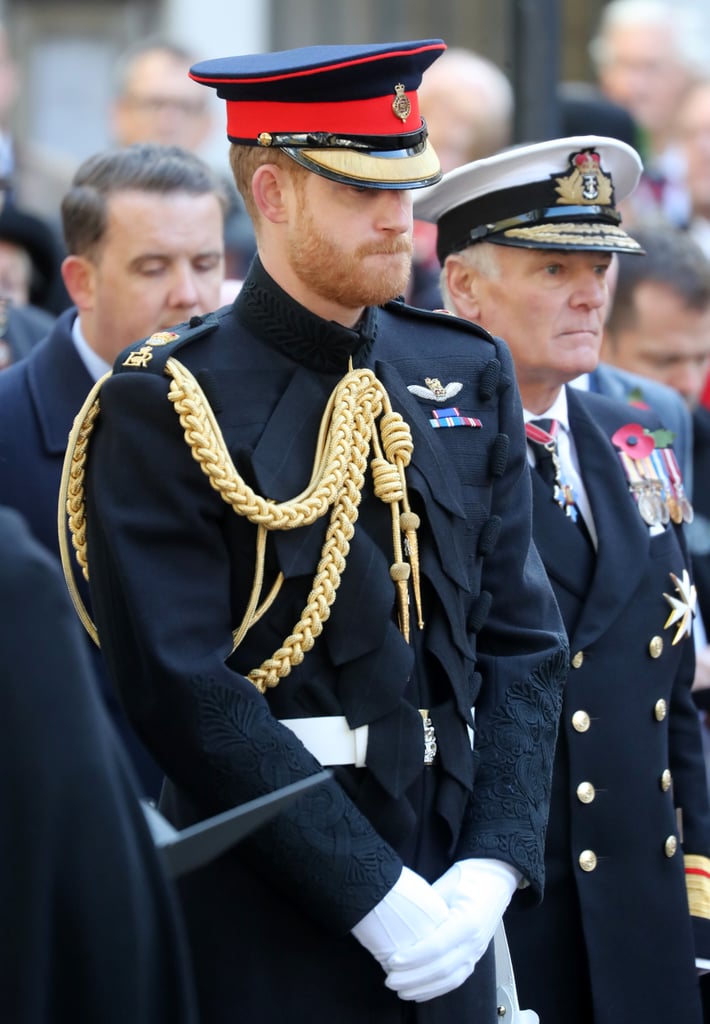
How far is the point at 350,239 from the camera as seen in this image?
2.67 m

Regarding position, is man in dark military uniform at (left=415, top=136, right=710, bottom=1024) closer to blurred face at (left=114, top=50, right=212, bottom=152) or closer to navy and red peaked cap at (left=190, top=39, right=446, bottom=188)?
navy and red peaked cap at (left=190, top=39, right=446, bottom=188)

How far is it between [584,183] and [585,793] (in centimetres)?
122

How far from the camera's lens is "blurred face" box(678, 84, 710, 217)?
818cm

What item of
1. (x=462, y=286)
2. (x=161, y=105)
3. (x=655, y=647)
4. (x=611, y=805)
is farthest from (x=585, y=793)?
(x=161, y=105)

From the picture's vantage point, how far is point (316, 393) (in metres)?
2.74

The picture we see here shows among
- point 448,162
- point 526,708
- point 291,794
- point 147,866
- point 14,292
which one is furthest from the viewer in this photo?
point 448,162

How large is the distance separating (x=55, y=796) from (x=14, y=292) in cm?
410

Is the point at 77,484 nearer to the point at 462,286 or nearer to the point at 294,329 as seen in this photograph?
the point at 294,329

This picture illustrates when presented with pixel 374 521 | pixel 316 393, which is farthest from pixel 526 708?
pixel 316 393

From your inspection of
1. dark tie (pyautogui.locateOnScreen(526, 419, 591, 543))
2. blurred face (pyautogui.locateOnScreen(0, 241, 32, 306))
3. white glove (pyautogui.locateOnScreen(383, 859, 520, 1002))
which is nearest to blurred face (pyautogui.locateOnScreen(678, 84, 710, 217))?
blurred face (pyautogui.locateOnScreen(0, 241, 32, 306))

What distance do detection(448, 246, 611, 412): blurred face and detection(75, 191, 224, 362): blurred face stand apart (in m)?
0.79

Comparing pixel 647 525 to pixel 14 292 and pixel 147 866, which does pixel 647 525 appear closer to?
pixel 147 866

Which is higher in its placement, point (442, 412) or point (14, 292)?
point (442, 412)

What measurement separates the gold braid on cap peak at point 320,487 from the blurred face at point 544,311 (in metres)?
0.83
